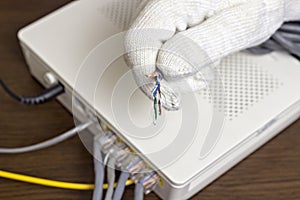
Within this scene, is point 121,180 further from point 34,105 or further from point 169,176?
point 34,105

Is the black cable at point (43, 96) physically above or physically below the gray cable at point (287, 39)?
below

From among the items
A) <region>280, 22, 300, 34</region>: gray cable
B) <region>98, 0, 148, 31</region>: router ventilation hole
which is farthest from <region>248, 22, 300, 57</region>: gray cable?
<region>98, 0, 148, 31</region>: router ventilation hole

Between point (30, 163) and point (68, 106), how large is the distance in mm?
85

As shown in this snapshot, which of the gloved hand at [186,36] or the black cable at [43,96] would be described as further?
the black cable at [43,96]

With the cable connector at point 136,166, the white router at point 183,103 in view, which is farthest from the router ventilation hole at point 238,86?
the cable connector at point 136,166

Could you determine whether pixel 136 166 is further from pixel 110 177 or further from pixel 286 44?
pixel 286 44

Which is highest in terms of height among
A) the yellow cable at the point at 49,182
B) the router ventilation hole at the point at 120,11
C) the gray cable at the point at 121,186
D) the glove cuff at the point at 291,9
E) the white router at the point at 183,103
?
the glove cuff at the point at 291,9

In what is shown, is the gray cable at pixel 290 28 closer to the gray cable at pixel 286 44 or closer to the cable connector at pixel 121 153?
the gray cable at pixel 286 44

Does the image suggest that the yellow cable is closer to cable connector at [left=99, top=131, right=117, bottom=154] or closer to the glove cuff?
cable connector at [left=99, top=131, right=117, bottom=154]

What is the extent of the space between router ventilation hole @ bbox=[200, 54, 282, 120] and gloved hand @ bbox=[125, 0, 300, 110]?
5cm

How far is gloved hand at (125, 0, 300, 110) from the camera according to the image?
49 cm

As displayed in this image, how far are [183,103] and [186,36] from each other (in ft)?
0.29

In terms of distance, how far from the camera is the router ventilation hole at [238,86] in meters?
0.58

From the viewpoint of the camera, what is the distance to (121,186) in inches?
21.8
